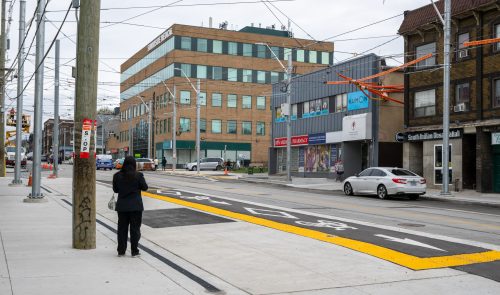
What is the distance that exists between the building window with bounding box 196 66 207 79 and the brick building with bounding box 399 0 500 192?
145ft

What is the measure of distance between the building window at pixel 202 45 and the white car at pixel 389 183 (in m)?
52.3

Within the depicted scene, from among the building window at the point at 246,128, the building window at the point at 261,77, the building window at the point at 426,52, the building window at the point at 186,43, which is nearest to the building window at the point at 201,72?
the building window at the point at 186,43

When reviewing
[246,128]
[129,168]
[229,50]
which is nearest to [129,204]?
[129,168]

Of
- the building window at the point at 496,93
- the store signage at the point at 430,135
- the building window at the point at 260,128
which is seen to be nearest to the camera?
the building window at the point at 496,93

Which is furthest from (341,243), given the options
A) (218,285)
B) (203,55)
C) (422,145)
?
(203,55)

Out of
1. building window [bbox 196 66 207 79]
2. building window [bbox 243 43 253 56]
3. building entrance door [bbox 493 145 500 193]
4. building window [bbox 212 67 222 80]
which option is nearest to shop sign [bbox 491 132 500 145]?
building entrance door [bbox 493 145 500 193]

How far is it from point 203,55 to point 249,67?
7.24m

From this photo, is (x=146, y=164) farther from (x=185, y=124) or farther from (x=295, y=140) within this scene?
(x=295, y=140)

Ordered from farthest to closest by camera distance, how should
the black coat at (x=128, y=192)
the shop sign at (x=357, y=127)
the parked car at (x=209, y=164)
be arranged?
the parked car at (x=209, y=164)
the shop sign at (x=357, y=127)
the black coat at (x=128, y=192)

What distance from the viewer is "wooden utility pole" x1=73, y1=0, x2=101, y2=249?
9.52 metres

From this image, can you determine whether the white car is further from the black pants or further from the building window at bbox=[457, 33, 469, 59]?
the black pants

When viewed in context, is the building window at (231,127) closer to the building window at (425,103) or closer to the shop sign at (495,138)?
the building window at (425,103)

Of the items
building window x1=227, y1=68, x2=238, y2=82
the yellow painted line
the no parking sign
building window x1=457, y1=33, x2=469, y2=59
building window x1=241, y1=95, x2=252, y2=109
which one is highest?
building window x1=227, y1=68, x2=238, y2=82

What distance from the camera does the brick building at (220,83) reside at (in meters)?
73.6
